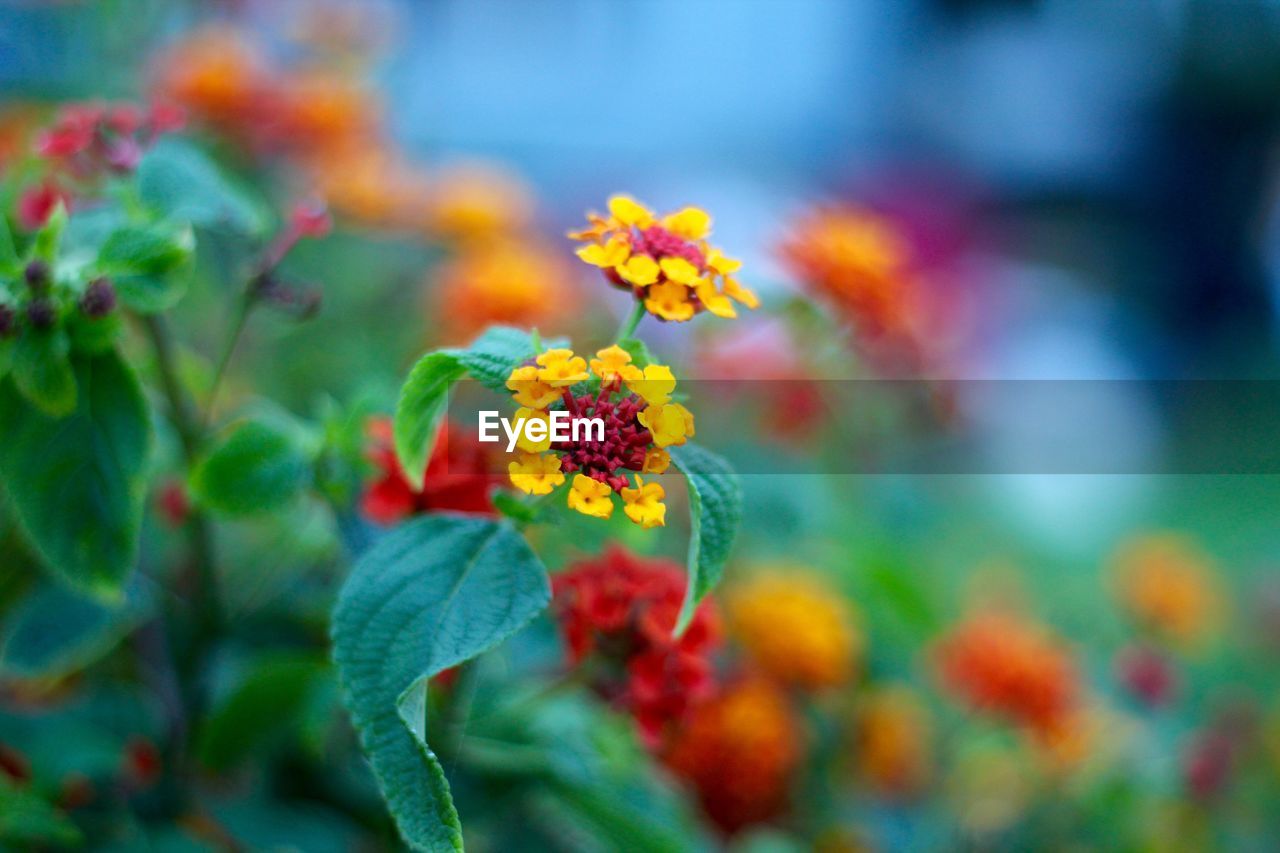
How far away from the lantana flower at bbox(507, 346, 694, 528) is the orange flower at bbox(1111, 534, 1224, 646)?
2.60 ft

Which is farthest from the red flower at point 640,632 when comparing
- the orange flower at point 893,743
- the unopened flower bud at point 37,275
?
the orange flower at point 893,743

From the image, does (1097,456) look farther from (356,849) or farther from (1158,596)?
Result: (356,849)

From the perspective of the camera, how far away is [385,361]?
88 centimetres

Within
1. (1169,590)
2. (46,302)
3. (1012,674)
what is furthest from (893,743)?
(46,302)

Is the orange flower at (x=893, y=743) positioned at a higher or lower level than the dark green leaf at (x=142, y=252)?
lower

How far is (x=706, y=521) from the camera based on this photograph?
1.49ft

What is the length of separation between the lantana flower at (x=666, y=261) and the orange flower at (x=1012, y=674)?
51 centimetres

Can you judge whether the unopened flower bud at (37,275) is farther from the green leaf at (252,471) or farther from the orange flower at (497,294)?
the orange flower at (497,294)

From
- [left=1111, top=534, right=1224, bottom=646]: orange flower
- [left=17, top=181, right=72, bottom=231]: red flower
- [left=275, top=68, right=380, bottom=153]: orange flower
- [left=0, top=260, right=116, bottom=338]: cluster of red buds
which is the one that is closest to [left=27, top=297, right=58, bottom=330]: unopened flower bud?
[left=0, top=260, right=116, bottom=338]: cluster of red buds

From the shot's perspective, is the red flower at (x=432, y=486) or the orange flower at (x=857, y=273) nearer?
the red flower at (x=432, y=486)

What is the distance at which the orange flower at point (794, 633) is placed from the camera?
0.87m

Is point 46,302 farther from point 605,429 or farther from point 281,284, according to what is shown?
point 605,429

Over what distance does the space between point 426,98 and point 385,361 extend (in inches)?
143

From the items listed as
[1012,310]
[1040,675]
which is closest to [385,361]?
[1040,675]
